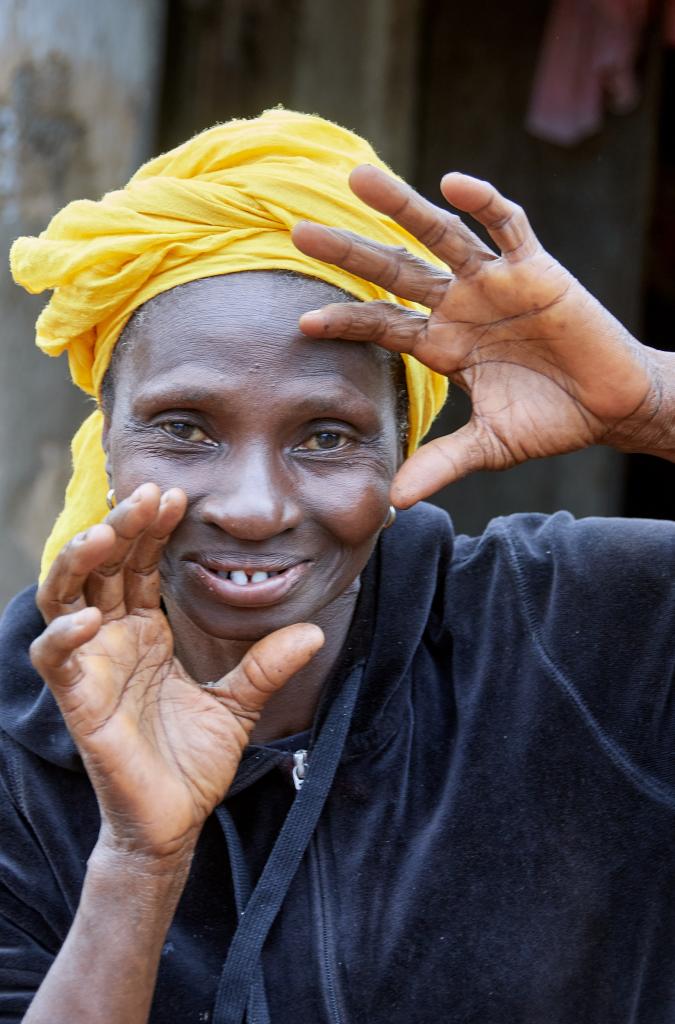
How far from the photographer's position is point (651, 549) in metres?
2.27

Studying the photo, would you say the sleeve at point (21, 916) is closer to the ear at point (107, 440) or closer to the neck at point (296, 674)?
the neck at point (296, 674)

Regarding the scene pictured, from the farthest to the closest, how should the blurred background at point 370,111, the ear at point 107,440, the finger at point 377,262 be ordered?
the blurred background at point 370,111, the ear at point 107,440, the finger at point 377,262

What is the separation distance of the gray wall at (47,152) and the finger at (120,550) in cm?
213

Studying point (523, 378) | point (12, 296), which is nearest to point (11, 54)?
→ point (12, 296)

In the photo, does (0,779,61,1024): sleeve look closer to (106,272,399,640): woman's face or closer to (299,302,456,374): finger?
(106,272,399,640): woman's face

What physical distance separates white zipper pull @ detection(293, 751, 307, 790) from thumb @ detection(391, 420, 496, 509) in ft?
1.64

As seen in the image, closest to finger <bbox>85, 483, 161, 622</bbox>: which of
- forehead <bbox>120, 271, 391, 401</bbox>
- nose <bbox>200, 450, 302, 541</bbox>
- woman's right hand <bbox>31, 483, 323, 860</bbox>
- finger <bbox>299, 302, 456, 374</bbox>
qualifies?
woman's right hand <bbox>31, 483, 323, 860</bbox>

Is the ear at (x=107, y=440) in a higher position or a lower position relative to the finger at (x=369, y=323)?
lower

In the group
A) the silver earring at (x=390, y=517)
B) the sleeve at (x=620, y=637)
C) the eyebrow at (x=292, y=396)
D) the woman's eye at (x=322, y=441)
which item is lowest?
the sleeve at (x=620, y=637)

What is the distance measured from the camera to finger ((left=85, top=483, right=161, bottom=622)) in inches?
73.7

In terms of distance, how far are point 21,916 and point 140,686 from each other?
53 cm

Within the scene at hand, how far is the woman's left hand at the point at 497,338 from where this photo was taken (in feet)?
6.69

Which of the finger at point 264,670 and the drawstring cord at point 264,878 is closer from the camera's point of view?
the finger at point 264,670

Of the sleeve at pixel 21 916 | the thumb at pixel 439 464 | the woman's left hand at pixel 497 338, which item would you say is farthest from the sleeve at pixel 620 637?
the sleeve at pixel 21 916
